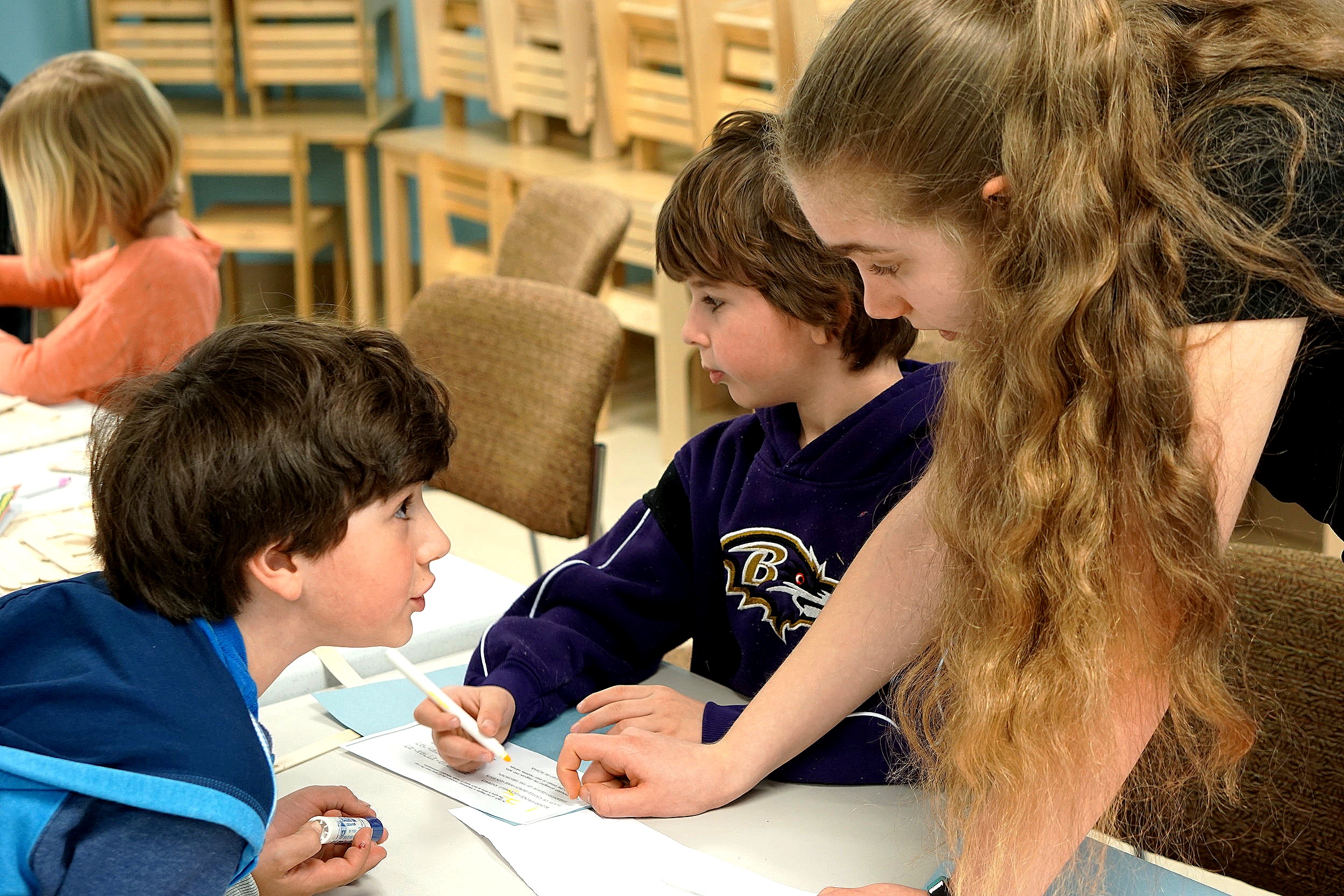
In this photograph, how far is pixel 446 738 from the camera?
1121mm

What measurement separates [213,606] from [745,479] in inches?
23.4

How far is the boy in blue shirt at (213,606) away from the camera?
31.4 inches

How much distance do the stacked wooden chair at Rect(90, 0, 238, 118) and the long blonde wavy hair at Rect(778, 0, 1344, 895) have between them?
180 inches

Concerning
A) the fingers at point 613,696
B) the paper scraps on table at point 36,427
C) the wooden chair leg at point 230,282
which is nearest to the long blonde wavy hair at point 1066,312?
the fingers at point 613,696

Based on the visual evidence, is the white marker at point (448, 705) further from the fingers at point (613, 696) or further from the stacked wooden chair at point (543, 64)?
the stacked wooden chair at point (543, 64)

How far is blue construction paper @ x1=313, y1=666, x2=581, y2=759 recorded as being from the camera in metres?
1.20

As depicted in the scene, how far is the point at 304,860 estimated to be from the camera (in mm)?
942

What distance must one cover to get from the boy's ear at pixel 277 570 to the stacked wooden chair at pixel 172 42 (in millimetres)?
4447

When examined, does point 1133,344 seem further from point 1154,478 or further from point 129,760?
point 129,760

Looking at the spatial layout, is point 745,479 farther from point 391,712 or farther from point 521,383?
point 521,383

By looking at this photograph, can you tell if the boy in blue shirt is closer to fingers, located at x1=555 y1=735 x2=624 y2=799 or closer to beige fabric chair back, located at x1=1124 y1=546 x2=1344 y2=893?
fingers, located at x1=555 y1=735 x2=624 y2=799

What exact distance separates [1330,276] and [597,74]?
3.66m

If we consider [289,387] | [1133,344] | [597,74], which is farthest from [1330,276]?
[597,74]

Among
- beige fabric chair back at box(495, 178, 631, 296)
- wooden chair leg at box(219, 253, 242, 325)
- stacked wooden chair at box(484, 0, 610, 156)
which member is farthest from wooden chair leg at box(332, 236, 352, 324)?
beige fabric chair back at box(495, 178, 631, 296)
